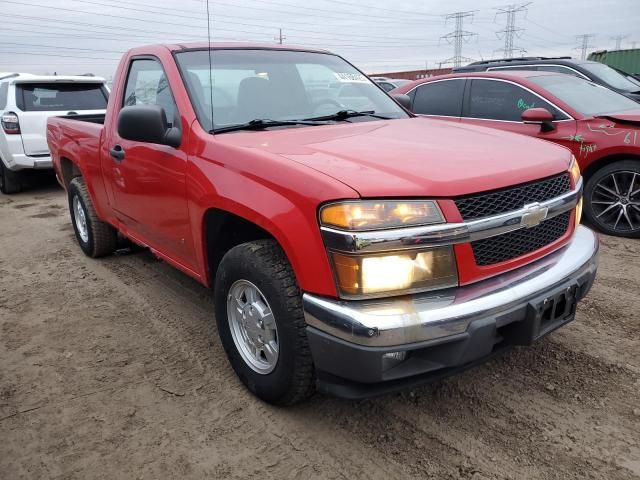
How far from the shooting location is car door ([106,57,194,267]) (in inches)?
116

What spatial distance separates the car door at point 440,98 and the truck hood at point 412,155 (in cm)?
336

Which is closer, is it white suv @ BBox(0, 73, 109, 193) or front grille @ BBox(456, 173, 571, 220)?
front grille @ BBox(456, 173, 571, 220)

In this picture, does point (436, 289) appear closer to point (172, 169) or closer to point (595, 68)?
point (172, 169)

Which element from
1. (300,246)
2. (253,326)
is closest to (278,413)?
(253,326)

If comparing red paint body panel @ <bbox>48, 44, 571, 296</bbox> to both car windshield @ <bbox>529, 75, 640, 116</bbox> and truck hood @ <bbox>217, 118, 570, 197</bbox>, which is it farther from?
car windshield @ <bbox>529, 75, 640, 116</bbox>

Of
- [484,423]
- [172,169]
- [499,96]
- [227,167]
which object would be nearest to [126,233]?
[172,169]

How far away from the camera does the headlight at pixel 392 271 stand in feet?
6.36

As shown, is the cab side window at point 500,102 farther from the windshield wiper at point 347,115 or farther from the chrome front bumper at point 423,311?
the chrome front bumper at point 423,311

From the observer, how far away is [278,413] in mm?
2539

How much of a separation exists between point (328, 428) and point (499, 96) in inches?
185

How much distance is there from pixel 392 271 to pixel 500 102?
4.58m

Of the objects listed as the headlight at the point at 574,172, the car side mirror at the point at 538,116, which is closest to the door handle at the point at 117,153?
the headlight at the point at 574,172

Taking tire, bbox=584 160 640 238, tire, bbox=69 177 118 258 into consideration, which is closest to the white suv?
tire, bbox=69 177 118 258

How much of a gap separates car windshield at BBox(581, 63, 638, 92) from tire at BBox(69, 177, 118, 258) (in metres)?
7.07
